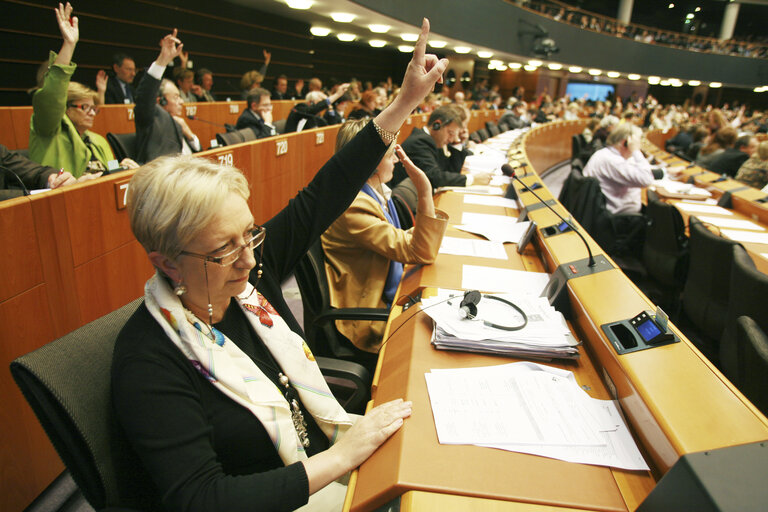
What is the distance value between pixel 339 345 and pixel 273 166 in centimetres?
245

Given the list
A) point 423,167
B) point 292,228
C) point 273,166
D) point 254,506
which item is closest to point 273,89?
point 273,166

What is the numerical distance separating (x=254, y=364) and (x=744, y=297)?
1808 mm

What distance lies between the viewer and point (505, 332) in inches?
46.9

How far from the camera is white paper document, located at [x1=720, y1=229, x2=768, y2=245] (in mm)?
2701

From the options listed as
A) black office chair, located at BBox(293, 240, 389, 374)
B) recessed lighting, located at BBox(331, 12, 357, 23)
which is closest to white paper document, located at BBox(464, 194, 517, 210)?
black office chair, located at BBox(293, 240, 389, 374)

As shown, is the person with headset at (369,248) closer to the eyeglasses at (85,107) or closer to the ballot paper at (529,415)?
the ballot paper at (529,415)

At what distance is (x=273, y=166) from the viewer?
12.6 feet

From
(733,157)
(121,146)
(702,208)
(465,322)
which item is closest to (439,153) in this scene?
(702,208)

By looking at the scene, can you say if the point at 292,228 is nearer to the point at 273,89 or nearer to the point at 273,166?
the point at 273,166

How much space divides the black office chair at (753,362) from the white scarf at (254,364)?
1032mm

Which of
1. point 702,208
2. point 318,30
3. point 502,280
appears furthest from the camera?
point 318,30

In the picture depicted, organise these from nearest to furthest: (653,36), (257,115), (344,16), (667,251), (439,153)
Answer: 1. (667,251)
2. (439,153)
3. (257,115)
4. (344,16)
5. (653,36)

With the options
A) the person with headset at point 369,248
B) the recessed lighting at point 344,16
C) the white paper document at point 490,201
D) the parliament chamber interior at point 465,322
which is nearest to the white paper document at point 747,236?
the parliament chamber interior at point 465,322

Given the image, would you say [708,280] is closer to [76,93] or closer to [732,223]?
[732,223]
